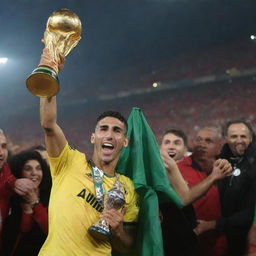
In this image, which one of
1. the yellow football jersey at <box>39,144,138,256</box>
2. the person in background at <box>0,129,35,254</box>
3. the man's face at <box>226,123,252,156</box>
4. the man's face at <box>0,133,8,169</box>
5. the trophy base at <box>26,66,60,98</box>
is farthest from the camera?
the man's face at <box>226,123,252,156</box>

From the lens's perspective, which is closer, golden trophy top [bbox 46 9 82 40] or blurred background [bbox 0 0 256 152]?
golden trophy top [bbox 46 9 82 40]

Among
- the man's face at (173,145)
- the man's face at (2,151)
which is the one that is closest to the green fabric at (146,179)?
the man's face at (2,151)

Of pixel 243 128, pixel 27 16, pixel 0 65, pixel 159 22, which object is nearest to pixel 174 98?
pixel 159 22

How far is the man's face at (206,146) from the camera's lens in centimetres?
329

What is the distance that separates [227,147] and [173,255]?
1.07 m

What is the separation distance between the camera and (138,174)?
88.2 inches

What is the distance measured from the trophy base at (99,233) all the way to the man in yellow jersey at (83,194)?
30 mm

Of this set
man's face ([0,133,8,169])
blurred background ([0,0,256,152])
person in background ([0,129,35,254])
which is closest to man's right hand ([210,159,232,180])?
person in background ([0,129,35,254])

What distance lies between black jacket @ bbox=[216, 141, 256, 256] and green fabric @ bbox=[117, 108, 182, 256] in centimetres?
59

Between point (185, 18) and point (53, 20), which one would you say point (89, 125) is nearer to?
point (185, 18)

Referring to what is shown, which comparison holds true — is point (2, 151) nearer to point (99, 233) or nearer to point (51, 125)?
point (51, 125)

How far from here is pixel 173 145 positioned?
3373 mm

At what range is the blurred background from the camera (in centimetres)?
1539

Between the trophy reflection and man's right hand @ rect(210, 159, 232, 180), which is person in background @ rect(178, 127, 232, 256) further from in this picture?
the trophy reflection
